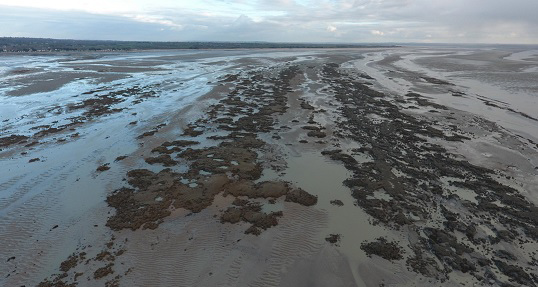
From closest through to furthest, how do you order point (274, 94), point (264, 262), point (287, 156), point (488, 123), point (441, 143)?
point (264, 262) < point (287, 156) < point (441, 143) < point (488, 123) < point (274, 94)

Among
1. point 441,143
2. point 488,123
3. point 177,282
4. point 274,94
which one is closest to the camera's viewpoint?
point 177,282

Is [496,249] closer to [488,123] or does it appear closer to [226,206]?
[226,206]

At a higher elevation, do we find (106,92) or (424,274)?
(106,92)

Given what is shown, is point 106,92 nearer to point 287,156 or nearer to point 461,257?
point 287,156

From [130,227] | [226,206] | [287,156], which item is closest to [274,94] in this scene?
[287,156]

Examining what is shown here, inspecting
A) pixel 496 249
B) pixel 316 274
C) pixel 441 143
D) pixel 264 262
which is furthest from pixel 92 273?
pixel 441 143

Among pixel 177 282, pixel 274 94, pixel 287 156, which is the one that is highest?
pixel 274 94

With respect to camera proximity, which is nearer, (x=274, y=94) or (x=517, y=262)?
(x=517, y=262)
